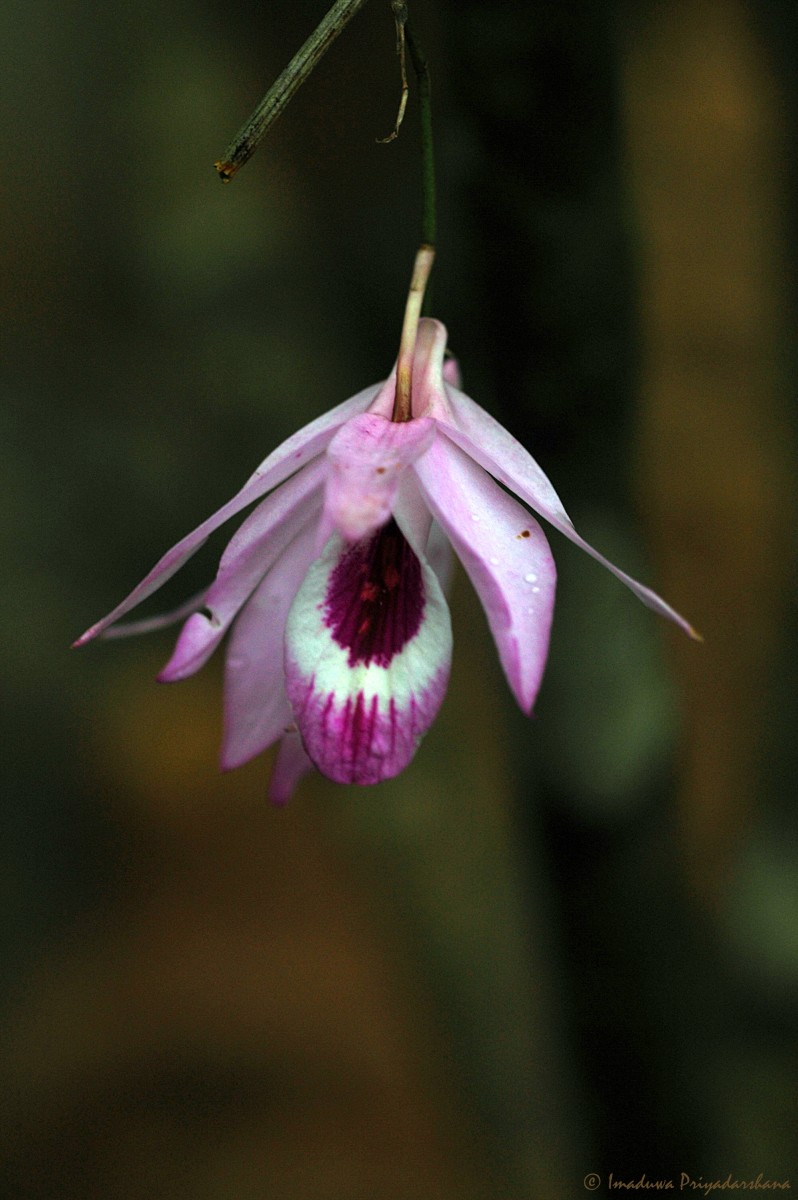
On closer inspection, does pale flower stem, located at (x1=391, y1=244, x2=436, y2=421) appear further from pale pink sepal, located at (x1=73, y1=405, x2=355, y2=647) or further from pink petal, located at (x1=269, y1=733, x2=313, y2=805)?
pink petal, located at (x1=269, y1=733, x2=313, y2=805)

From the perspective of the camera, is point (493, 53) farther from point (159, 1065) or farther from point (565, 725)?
point (159, 1065)

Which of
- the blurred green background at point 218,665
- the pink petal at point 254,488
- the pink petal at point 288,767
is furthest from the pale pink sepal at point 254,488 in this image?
the blurred green background at point 218,665

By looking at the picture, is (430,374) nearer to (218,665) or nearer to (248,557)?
(248,557)

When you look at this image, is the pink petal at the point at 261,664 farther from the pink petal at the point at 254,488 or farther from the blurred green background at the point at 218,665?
the blurred green background at the point at 218,665

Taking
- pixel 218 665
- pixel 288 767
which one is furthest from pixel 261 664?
pixel 218 665

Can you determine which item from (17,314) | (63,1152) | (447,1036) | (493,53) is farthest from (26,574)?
Result: (493,53)

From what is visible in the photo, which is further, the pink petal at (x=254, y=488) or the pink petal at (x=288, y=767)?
the pink petal at (x=288, y=767)
